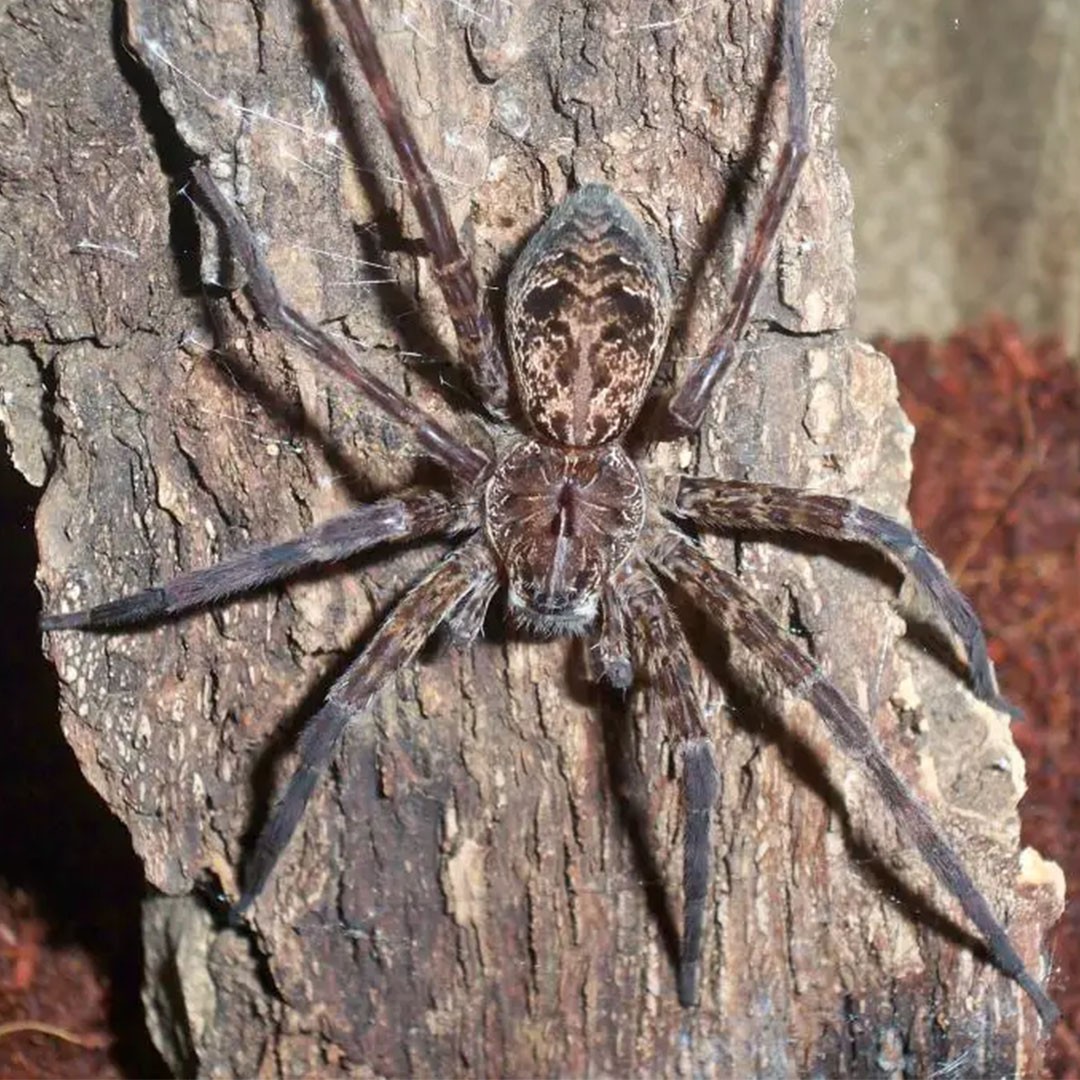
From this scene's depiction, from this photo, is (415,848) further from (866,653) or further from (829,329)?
(829,329)

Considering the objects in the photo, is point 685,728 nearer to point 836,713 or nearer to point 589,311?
point 836,713

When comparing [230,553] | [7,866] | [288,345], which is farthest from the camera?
[7,866]

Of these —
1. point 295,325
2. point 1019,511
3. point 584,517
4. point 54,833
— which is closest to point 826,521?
point 584,517

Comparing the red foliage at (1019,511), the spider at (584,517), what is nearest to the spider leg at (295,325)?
the spider at (584,517)

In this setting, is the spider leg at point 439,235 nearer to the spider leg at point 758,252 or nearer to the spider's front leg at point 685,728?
the spider leg at point 758,252

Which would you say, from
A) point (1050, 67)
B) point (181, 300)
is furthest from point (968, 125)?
point (181, 300)
